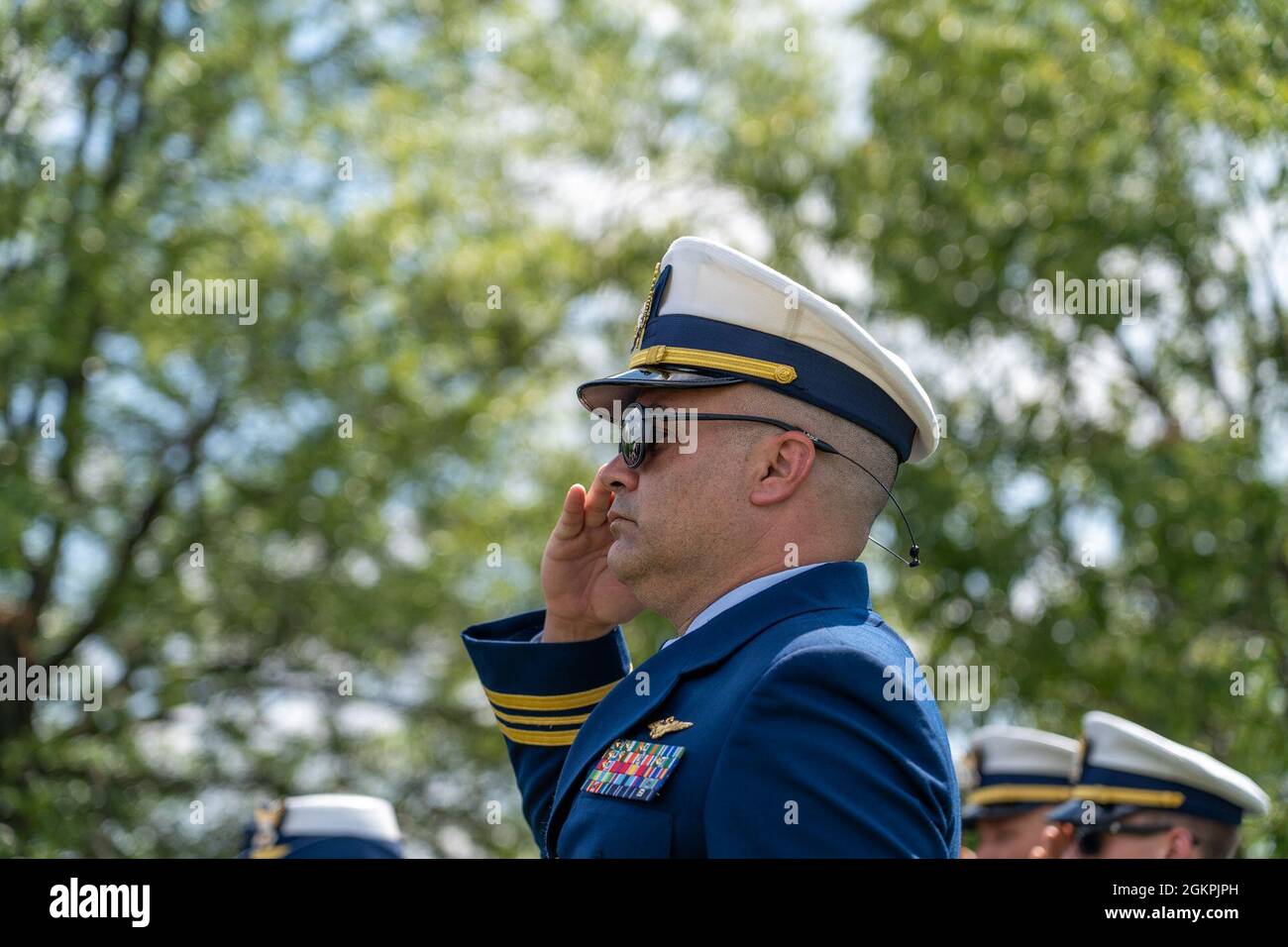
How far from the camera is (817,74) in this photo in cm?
1527

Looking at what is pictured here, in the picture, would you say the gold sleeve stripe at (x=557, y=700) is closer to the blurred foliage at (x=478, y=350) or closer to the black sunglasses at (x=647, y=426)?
the black sunglasses at (x=647, y=426)

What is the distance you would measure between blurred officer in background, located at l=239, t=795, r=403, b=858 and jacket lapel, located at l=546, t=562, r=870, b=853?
382cm

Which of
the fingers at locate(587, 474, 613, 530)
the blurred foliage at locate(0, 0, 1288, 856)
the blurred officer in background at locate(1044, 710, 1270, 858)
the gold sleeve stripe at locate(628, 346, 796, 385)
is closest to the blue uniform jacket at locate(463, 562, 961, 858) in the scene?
the gold sleeve stripe at locate(628, 346, 796, 385)

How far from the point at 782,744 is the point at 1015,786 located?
436 cm

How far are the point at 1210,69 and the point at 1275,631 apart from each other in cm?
337

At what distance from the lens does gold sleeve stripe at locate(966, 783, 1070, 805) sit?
631cm

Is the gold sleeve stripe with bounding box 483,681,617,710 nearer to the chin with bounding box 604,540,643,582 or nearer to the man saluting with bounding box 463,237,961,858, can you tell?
the man saluting with bounding box 463,237,961,858

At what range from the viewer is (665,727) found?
8.65 feet

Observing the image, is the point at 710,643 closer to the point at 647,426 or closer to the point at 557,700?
the point at 647,426

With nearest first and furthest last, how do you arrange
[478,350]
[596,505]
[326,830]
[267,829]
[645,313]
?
[645,313] → [596,505] → [326,830] → [267,829] → [478,350]

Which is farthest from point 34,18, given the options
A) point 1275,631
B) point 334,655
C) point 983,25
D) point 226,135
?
point 1275,631

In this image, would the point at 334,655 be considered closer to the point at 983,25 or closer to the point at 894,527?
the point at 894,527

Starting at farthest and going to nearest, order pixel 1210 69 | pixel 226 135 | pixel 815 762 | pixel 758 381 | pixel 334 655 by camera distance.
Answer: pixel 334 655
pixel 226 135
pixel 1210 69
pixel 758 381
pixel 815 762

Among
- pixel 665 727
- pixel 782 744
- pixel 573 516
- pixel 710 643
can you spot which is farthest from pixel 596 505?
pixel 782 744
